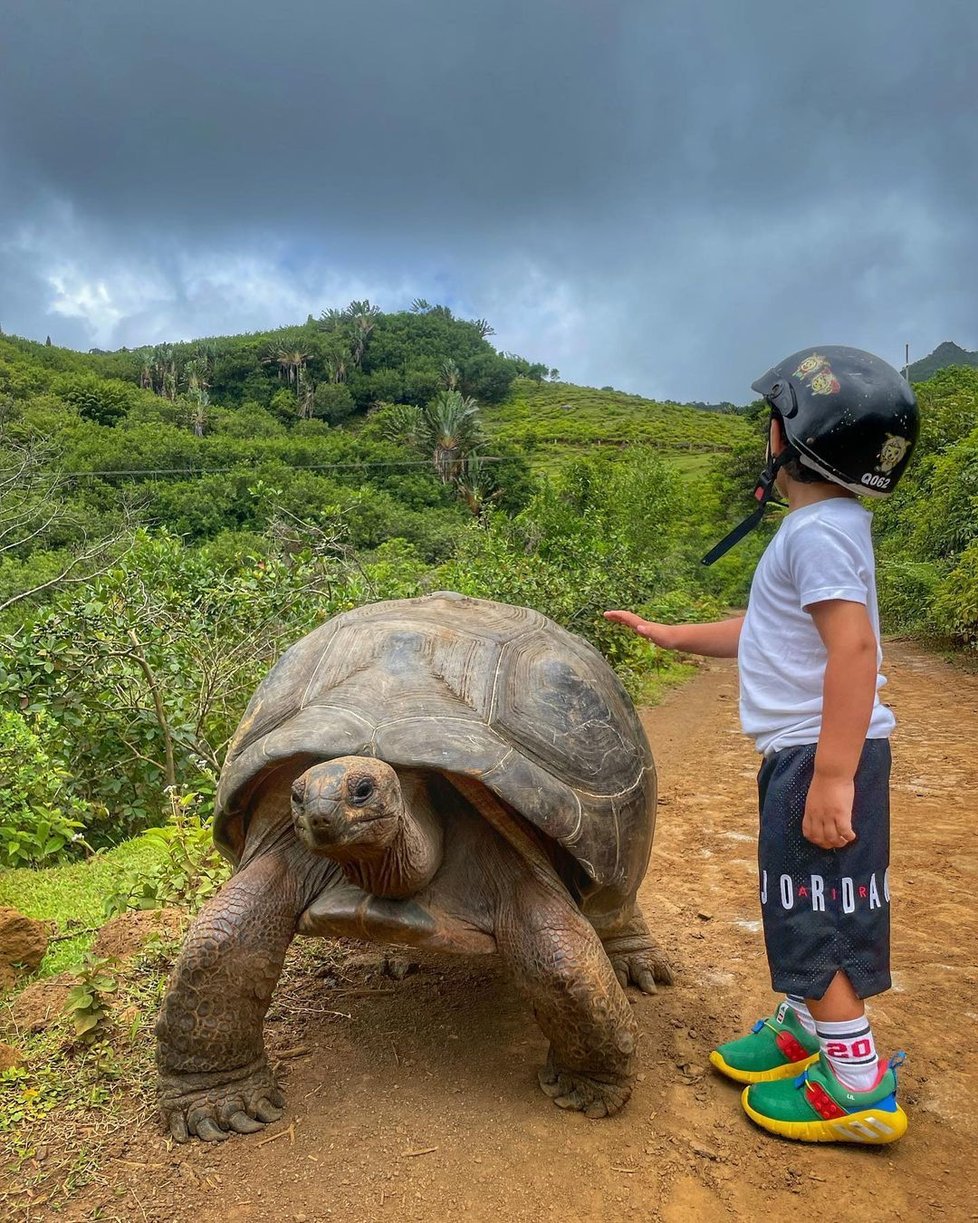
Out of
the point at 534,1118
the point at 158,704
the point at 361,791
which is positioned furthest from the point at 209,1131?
the point at 158,704

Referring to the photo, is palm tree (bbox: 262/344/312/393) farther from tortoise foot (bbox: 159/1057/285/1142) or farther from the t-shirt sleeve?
the t-shirt sleeve

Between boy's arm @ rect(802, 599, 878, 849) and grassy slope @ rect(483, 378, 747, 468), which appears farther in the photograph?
grassy slope @ rect(483, 378, 747, 468)

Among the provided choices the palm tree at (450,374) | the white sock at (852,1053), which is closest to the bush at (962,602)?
the white sock at (852,1053)

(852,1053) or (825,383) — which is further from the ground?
(825,383)

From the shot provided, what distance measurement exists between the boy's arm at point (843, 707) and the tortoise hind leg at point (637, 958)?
117 cm

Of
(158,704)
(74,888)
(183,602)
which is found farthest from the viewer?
(183,602)

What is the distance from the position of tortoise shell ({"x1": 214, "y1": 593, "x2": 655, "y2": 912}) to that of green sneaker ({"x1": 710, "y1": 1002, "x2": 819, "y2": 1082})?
48 cm

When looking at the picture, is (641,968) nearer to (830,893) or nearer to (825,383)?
(830,893)

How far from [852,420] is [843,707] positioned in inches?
26.1

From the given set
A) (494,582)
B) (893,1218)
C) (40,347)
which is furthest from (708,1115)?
(40,347)

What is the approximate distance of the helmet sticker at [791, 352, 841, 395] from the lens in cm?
210

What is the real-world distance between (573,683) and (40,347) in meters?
71.2

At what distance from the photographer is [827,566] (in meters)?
2.02

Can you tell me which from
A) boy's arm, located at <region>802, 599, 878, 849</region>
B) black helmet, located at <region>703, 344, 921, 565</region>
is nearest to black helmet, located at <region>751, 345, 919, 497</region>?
black helmet, located at <region>703, 344, 921, 565</region>
